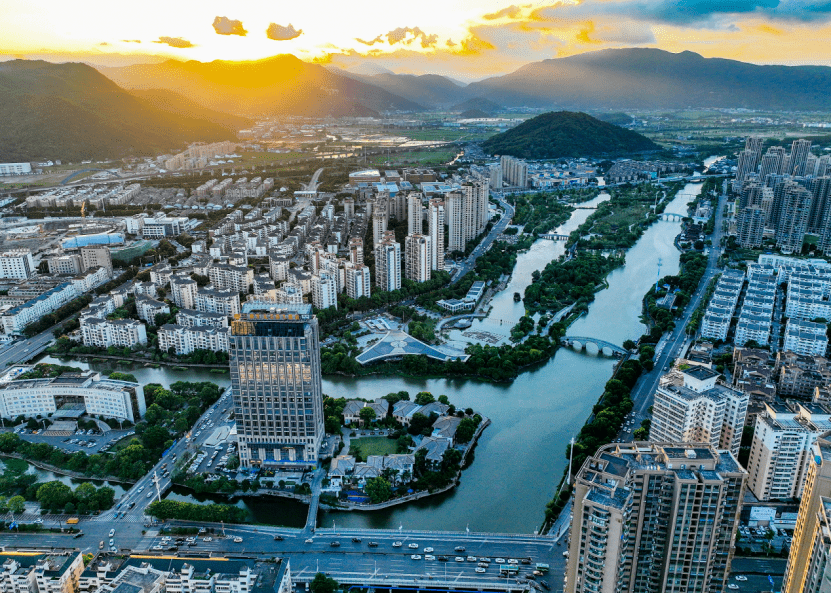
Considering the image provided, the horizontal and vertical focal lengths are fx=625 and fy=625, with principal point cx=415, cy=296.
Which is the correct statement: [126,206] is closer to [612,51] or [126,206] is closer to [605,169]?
[605,169]

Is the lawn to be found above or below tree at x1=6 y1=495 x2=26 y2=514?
below

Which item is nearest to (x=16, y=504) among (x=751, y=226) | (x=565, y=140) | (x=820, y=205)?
(x=751, y=226)

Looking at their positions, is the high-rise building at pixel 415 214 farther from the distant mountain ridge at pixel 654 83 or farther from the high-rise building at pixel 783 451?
the distant mountain ridge at pixel 654 83

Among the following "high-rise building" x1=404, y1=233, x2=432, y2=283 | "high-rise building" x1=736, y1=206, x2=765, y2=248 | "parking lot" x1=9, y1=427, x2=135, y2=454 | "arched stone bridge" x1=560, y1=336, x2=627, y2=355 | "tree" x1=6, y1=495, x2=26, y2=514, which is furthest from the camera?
"high-rise building" x1=736, y1=206, x2=765, y2=248

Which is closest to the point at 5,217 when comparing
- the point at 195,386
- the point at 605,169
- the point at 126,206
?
the point at 126,206

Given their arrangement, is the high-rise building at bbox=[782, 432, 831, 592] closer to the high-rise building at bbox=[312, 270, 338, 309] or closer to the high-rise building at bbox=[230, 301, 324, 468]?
the high-rise building at bbox=[230, 301, 324, 468]

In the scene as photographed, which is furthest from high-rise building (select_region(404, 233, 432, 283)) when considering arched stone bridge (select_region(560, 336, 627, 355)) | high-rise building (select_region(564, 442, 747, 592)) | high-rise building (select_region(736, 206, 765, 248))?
high-rise building (select_region(564, 442, 747, 592))
